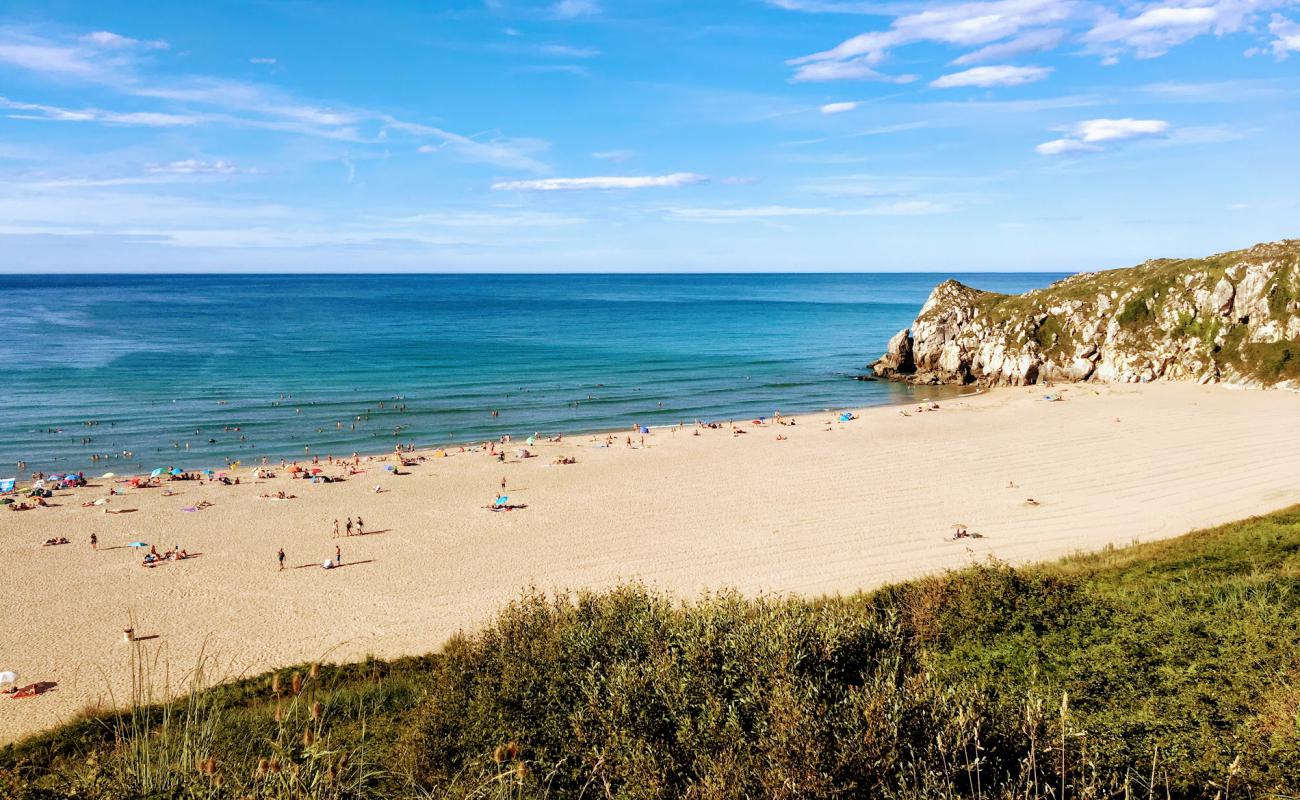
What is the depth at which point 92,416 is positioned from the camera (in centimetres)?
5331

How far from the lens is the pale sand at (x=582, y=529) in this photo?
2352cm

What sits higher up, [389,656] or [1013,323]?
[1013,323]

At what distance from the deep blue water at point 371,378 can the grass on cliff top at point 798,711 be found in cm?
3657

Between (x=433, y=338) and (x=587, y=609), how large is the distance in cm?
9301

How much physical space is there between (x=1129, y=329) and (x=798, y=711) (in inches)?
2563

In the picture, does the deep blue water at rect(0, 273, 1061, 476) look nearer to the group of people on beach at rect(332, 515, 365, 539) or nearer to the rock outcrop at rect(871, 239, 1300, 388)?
the rock outcrop at rect(871, 239, 1300, 388)

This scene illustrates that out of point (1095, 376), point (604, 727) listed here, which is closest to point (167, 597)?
point (604, 727)

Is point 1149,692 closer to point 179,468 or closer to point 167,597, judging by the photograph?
point 167,597

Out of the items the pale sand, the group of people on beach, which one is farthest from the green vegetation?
the group of people on beach

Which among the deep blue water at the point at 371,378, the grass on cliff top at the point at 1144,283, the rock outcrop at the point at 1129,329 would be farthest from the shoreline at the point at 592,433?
the grass on cliff top at the point at 1144,283

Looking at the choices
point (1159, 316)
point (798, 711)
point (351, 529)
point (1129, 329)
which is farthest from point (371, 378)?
point (798, 711)

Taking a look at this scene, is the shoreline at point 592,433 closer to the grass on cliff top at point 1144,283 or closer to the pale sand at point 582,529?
the pale sand at point 582,529

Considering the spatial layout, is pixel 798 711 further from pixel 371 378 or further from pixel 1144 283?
pixel 1144 283

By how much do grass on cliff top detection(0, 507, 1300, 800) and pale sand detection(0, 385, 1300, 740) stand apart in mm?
6226
